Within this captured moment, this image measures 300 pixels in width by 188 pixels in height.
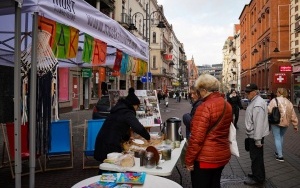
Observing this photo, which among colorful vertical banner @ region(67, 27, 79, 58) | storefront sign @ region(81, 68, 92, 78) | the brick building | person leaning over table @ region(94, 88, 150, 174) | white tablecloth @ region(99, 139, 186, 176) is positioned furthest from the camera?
the brick building

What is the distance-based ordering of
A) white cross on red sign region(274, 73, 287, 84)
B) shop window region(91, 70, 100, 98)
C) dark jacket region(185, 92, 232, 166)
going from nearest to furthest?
dark jacket region(185, 92, 232, 166)
shop window region(91, 70, 100, 98)
white cross on red sign region(274, 73, 287, 84)

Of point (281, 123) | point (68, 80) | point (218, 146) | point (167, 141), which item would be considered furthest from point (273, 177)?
point (68, 80)

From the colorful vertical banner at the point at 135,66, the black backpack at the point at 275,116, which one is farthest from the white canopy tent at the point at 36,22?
the black backpack at the point at 275,116

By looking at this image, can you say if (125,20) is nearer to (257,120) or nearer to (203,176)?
(257,120)

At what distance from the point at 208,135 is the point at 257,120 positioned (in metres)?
2.74

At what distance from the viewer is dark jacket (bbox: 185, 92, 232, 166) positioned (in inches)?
139

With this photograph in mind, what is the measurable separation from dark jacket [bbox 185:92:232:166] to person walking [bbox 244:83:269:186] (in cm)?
254

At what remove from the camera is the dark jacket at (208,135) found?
11.6 feet

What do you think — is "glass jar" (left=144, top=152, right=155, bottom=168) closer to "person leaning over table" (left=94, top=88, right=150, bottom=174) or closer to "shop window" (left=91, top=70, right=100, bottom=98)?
"person leaning over table" (left=94, top=88, right=150, bottom=174)

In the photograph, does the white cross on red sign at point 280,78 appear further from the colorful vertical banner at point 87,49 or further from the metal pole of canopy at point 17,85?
the metal pole of canopy at point 17,85

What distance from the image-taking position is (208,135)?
3.62m

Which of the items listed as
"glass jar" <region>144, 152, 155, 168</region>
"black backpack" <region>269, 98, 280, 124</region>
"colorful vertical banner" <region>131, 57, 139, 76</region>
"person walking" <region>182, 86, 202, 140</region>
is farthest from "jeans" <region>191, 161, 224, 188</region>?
"colorful vertical banner" <region>131, 57, 139, 76</region>

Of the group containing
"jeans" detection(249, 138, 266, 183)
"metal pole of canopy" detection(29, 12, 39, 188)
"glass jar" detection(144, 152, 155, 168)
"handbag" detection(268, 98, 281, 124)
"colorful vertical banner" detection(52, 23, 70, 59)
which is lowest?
"jeans" detection(249, 138, 266, 183)

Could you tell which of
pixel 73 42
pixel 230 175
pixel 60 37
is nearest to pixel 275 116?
pixel 230 175
